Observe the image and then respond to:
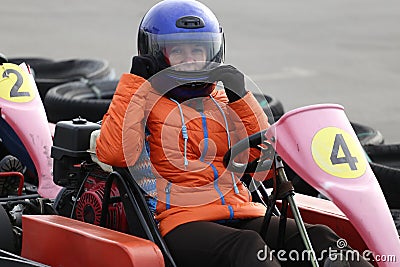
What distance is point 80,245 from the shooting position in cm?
352

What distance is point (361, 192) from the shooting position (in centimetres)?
322

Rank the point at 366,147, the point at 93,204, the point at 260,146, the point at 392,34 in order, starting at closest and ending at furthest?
1. the point at 260,146
2. the point at 93,204
3. the point at 366,147
4. the point at 392,34

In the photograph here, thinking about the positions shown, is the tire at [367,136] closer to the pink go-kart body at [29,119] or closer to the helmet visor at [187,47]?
the pink go-kart body at [29,119]

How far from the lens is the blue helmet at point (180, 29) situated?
3609mm

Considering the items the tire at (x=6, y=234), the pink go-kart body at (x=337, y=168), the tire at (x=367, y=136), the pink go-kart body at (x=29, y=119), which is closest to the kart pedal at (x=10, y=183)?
the pink go-kart body at (x=29, y=119)

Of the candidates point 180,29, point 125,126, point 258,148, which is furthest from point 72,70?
point 258,148

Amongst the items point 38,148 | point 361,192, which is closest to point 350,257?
point 361,192

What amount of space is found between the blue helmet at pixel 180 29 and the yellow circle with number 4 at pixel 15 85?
56.4 inches

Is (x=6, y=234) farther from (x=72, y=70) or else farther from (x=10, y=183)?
(x=72, y=70)

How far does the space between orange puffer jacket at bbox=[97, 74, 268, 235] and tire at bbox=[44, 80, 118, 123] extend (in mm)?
2809

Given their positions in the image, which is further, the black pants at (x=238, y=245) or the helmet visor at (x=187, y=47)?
Answer: the helmet visor at (x=187, y=47)

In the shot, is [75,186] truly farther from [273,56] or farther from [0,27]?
[0,27]

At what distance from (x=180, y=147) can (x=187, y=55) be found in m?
0.33

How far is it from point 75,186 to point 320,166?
122 cm
